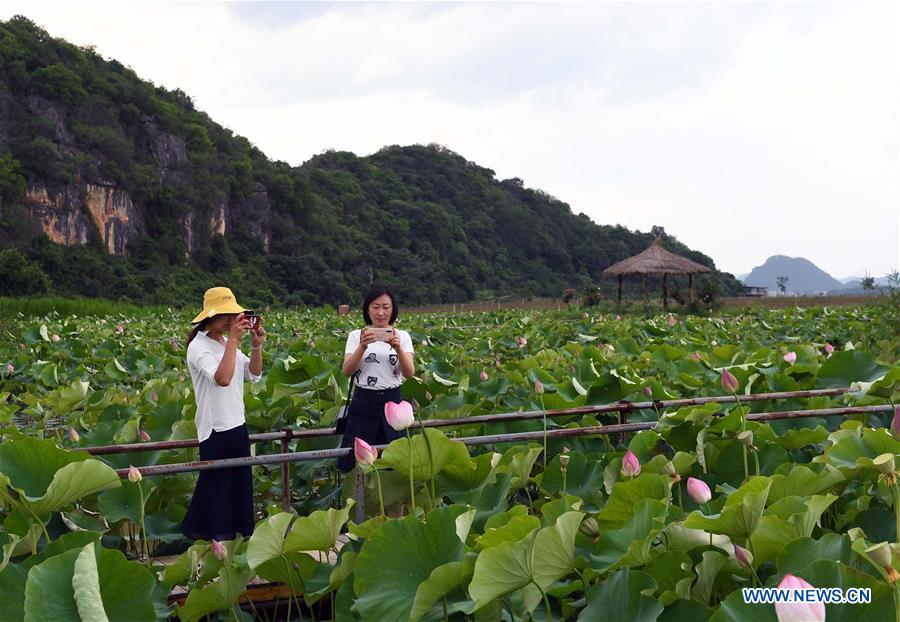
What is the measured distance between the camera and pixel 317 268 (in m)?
40.4

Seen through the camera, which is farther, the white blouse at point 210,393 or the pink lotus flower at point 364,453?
the white blouse at point 210,393

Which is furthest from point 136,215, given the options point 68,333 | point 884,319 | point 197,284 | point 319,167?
point 884,319

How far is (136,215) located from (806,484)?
39.7 meters

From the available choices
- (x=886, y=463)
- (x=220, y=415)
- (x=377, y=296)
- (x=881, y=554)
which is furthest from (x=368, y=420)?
(x=881, y=554)

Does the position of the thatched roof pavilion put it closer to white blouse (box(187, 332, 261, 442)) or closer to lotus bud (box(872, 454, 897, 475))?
white blouse (box(187, 332, 261, 442))

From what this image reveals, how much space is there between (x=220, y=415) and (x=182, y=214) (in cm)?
3867

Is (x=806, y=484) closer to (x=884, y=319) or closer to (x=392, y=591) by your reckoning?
(x=392, y=591)

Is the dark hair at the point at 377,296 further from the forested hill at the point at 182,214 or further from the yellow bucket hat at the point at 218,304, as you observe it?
the forested hill at the point at 182,214

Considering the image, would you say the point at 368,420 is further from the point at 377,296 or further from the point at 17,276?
the point at 17,276

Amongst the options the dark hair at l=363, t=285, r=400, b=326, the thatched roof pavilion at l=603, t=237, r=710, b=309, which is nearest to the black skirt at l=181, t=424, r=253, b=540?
the dark hair at l=363, t=285, r=400, b=326

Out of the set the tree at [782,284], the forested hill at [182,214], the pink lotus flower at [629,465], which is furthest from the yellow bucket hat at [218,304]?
the tree at [782,284]

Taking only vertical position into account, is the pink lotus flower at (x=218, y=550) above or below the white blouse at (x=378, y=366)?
below

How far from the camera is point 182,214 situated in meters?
39.0

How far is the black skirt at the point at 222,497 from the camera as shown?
8.13 feet
